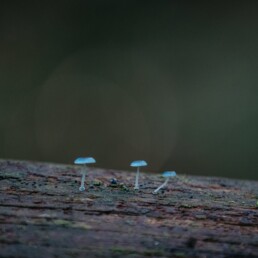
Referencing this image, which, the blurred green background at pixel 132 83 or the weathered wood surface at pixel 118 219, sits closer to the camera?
the weathered wood surface at pixel 118 219

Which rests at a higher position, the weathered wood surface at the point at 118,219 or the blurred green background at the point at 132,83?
the blurred green background at the point at 132,83

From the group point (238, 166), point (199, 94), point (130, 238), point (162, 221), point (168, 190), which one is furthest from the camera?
point (199, 94)

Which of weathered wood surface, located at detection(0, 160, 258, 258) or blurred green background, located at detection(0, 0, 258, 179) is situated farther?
blurred green background, located at detection(0, 0, 258, 179)

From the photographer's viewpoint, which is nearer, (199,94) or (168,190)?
(168,190)

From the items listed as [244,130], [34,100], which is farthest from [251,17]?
[34,100]

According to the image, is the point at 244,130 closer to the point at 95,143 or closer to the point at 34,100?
the point at 95,143
